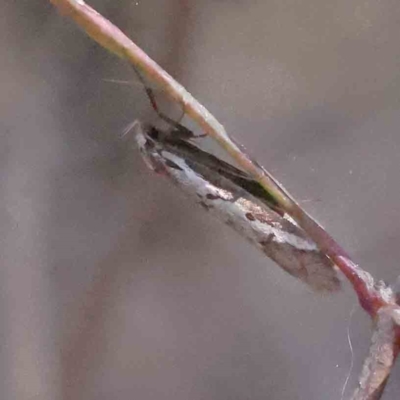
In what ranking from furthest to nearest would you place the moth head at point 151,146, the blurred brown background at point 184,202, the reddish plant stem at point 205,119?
the blurred brown background at point 184,202 → the moth head at point 151,146 → the reddish plant stem at point 205,119

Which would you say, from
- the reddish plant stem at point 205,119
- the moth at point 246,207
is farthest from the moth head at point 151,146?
the reddish plant stem at point 205,119

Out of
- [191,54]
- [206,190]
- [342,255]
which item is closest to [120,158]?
[191,54]

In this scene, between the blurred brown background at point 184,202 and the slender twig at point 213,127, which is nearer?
the slender twig at point 213,127

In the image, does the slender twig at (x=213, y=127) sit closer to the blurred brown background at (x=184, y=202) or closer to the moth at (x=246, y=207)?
the moth at (x=246, y=207)

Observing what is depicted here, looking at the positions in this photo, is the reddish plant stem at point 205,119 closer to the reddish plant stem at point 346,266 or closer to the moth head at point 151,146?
the reddish plant stem at point 346,266

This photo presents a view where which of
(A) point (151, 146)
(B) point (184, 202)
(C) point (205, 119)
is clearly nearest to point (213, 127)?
(C) point (205, 119)

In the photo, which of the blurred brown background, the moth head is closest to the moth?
Result: the moth head

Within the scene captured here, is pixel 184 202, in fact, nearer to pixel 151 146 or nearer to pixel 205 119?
pixel 151 146

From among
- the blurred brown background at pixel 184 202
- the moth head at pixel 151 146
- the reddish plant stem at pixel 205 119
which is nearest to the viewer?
the reddish plant stem at pixel 205 119

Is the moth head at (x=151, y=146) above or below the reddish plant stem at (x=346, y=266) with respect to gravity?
above

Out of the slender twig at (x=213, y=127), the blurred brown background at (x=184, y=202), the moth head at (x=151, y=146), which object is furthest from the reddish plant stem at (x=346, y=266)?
the blurred brown background at (x=184, y=202)
